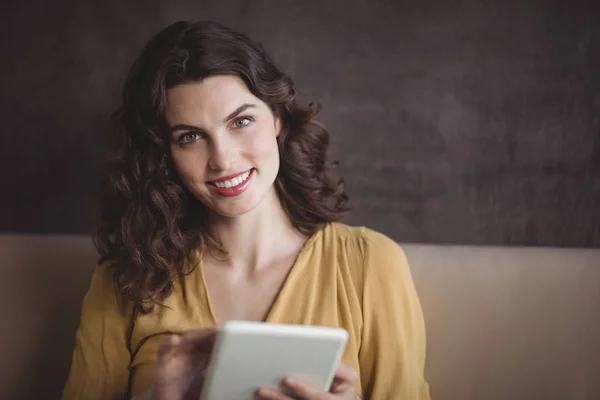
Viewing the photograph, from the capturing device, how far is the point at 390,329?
1.36 m

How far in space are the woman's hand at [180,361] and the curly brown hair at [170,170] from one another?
31 centimetres

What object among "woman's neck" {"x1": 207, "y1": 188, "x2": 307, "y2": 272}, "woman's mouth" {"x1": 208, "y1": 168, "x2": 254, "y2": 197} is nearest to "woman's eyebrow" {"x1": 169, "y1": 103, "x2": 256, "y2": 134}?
"woman's mouth" {"x1": 208, "y1": 168, "x2": 254, "y2": 197}

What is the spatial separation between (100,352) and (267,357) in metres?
0.65

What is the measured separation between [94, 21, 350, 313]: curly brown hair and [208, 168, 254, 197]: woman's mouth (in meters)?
0.16

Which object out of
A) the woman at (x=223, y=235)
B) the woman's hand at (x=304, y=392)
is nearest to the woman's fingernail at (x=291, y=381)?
the woman's hand at (x=304, y=392)

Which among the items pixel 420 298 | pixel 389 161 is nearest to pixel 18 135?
pixel 389 161

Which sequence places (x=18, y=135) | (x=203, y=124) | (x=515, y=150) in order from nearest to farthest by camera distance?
(x=203, y=124) < (x=515, y=150) < (x=18, y=135)

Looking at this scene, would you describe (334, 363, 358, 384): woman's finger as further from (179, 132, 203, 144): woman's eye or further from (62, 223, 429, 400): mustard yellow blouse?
(179, 132, 203, 144): woman's eye

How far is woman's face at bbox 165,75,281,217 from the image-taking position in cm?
129

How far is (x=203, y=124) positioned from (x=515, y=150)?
744 mm

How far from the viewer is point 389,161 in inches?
64.2

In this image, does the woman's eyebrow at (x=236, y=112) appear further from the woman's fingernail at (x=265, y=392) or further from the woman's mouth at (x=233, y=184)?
the woman's fingernail at (x=265, y=392)

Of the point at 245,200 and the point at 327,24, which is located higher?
the point at 327,24

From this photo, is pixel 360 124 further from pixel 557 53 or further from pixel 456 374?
pixel 456 374
